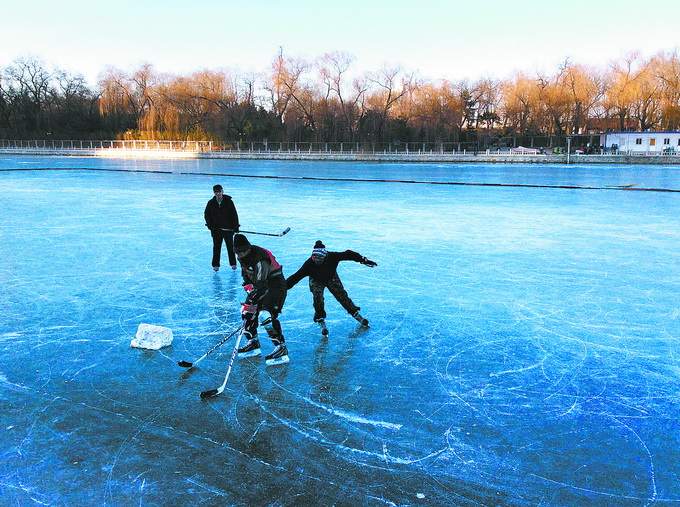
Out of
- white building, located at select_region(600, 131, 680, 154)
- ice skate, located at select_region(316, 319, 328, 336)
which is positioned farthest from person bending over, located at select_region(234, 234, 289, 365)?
white building, located at select_region(600, 131, 680, 154)

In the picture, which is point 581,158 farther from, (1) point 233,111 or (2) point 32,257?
(2) point 32,257

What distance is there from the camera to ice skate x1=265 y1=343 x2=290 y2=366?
484 centimetres

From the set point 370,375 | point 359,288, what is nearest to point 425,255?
point 359,288

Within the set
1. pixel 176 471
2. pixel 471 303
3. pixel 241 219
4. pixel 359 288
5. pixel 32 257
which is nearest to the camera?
pixel 176 471

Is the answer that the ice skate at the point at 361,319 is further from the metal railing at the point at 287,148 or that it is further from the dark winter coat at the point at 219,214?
the metal railing at the point at 287,148

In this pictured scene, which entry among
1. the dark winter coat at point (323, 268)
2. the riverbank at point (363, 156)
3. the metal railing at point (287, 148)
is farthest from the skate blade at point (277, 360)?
the metal railing at point (287, 148)

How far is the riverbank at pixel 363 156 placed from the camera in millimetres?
55719

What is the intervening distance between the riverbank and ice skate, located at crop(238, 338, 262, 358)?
54.1 meters

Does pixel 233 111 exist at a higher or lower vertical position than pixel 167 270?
higher

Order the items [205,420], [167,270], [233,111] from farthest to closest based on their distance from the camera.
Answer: [233,111]
[167,270]
[205,420]

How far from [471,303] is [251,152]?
6111 cm

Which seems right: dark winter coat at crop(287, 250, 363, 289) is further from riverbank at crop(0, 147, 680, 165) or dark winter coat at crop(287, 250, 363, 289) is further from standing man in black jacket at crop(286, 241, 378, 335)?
riverbank at crop(0, 147, 680, 165)

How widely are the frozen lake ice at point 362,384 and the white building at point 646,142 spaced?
61813 millimetres

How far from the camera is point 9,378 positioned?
4.46m
